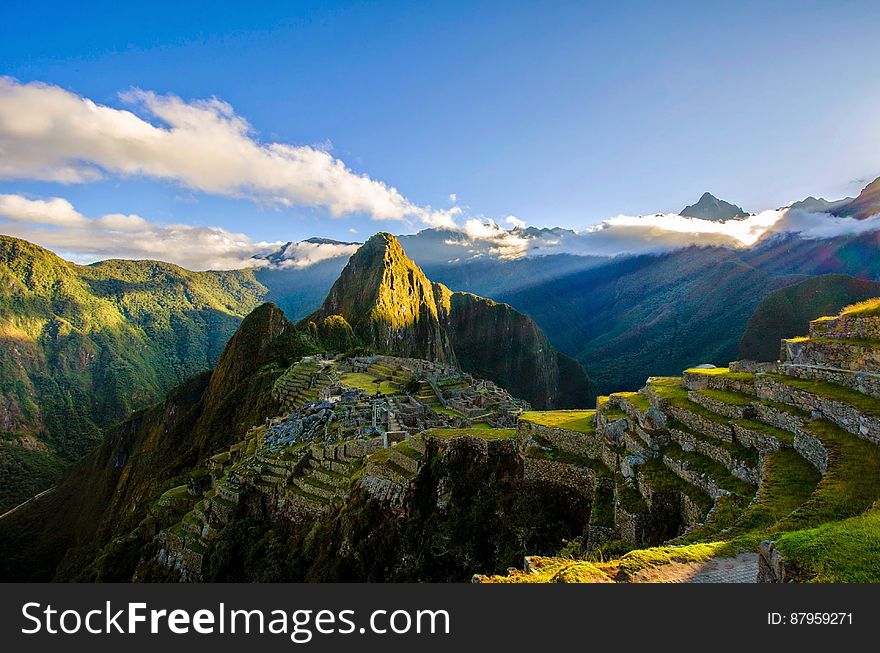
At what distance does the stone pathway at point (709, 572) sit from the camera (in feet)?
25.4

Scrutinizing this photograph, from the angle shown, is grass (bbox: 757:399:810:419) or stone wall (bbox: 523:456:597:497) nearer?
grass (bbox: 757:399:810:419)

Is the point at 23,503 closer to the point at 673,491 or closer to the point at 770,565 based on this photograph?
the point at 673,491

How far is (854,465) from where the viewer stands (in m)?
9.82

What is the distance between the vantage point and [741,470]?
12.2 m

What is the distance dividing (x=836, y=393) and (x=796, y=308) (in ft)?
645

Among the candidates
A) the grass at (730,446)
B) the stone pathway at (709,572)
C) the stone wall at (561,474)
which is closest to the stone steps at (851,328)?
the grass at (730,446)

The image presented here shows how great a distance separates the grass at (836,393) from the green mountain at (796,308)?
164890 millimetres

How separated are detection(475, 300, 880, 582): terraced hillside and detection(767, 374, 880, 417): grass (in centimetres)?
6

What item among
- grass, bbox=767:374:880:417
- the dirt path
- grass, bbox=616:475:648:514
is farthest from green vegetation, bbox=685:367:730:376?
the dirt path

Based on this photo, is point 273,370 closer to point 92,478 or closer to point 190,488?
point 190,488

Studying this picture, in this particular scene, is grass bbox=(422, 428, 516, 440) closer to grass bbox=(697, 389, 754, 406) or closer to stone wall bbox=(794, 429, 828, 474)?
grass bbox=(697, 389, 754, 406)

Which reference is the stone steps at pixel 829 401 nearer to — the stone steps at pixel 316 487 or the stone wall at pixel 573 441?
the stone wall at pixel 573 441

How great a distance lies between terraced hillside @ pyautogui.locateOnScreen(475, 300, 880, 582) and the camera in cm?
777
